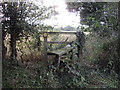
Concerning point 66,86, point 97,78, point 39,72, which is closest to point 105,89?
point 97,78

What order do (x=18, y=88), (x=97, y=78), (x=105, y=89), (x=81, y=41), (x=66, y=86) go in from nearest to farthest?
1. (x=18, y=88)
2. (x=66, y=86)
3. (x=105, y=89)
4. (x=97, y=78)
5. (x=81, y=41)

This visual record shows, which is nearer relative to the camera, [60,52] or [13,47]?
[60,52]

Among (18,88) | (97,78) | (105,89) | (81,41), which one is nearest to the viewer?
(18,88)

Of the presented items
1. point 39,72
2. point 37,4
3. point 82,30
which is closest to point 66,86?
point 39,72

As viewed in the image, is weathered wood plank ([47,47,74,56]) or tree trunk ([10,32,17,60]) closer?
weathered wood plank ([47,47,74,56])

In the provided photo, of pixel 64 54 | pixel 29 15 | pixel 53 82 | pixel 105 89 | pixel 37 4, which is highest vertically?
pixel 37 4

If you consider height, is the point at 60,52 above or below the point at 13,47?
below

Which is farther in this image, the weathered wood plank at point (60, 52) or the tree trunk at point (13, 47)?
the tree trunk at point (13, 47)

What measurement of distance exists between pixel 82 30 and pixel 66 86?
2.20 meters

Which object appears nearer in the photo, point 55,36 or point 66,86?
point 66,86

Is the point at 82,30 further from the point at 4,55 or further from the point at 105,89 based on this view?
the point at 4,55

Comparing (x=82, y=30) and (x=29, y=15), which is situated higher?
(x=29, y=15)

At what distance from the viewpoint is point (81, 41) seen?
465 centimetres

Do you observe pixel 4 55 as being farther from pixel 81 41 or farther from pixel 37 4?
pixel 81 41
